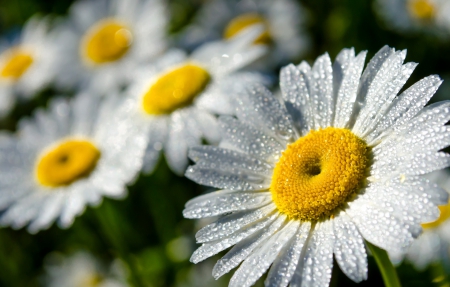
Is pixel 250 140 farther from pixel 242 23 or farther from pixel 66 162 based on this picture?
pixel 242 23

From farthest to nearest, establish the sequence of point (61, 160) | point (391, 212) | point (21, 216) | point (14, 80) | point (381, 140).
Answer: point (14, 80)
point (61, 160)
point (21, 216)
point (381, 140)
point (391, 212)

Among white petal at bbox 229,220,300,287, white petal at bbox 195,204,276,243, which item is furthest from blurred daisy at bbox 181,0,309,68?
white petal at bbox 229,220,300,287

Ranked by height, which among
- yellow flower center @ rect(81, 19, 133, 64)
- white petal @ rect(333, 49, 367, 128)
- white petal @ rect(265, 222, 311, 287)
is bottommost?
yellow flower center @ rect(81, 19, 133, 64)

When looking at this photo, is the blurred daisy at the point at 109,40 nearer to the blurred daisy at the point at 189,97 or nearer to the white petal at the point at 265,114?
the blurred daisy at the point at 189,97

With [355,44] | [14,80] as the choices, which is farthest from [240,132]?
[14,80]

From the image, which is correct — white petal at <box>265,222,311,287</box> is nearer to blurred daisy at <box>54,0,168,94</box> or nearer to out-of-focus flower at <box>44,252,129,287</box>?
out-of-focus flower at <box>44,252,129,287</box>

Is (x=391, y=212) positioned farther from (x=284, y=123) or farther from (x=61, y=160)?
(x=61, y=160)
